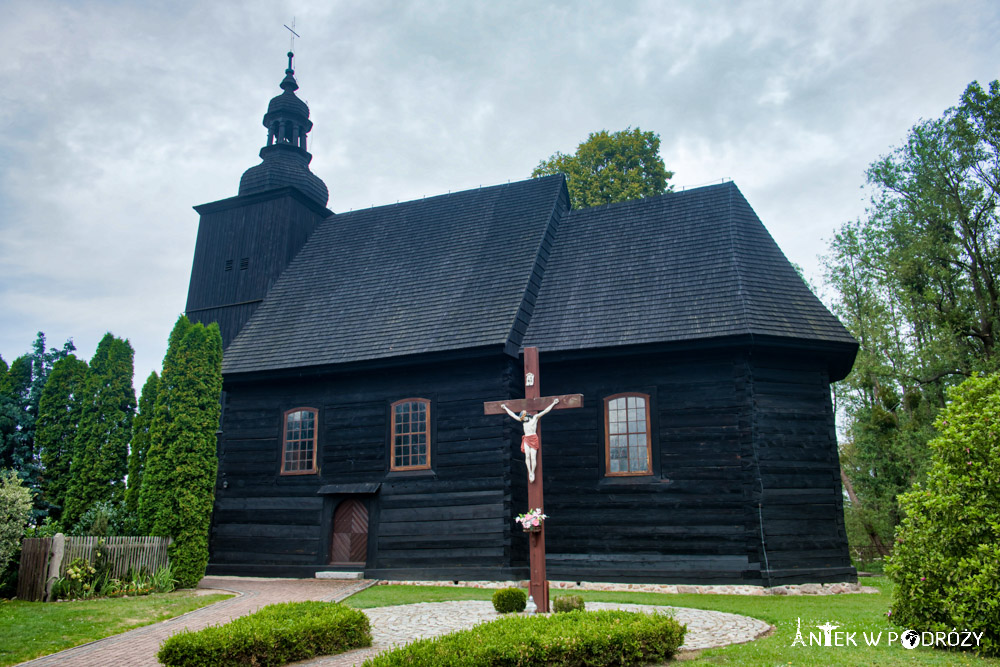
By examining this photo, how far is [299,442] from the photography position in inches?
736

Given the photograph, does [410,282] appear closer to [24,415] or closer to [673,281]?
[673,281]

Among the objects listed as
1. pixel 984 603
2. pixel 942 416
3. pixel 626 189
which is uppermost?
pixel 626 189

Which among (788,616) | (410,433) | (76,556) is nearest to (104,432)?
(76,556)

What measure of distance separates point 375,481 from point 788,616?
9.53 metres

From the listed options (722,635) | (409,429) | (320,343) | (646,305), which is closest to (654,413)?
(646,305)

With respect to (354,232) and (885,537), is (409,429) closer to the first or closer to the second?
(354,232)

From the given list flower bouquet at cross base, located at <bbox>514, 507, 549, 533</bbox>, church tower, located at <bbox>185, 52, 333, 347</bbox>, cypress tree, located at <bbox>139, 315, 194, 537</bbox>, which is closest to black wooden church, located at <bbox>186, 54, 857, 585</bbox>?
church tower, located at <bbox>185, 52, 333, 347</bbox>

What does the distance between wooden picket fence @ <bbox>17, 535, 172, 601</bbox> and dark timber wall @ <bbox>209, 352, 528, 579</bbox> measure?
131 inches

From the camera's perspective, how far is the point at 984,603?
7434 mm

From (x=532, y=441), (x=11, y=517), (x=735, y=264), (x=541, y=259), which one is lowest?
(x=11, y=517)

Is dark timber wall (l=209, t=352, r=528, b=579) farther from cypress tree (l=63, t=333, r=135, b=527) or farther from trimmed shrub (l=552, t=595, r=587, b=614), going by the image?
trimmed shrub (l=552, t=595, r=587, b=614)

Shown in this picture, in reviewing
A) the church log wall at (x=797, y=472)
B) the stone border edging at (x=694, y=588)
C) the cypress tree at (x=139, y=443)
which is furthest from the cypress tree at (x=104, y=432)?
the church log wall at (x=797, y=472)

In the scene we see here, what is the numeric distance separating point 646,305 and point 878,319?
1621 centimetres

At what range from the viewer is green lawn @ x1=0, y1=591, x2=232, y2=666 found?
9609 millimetres
